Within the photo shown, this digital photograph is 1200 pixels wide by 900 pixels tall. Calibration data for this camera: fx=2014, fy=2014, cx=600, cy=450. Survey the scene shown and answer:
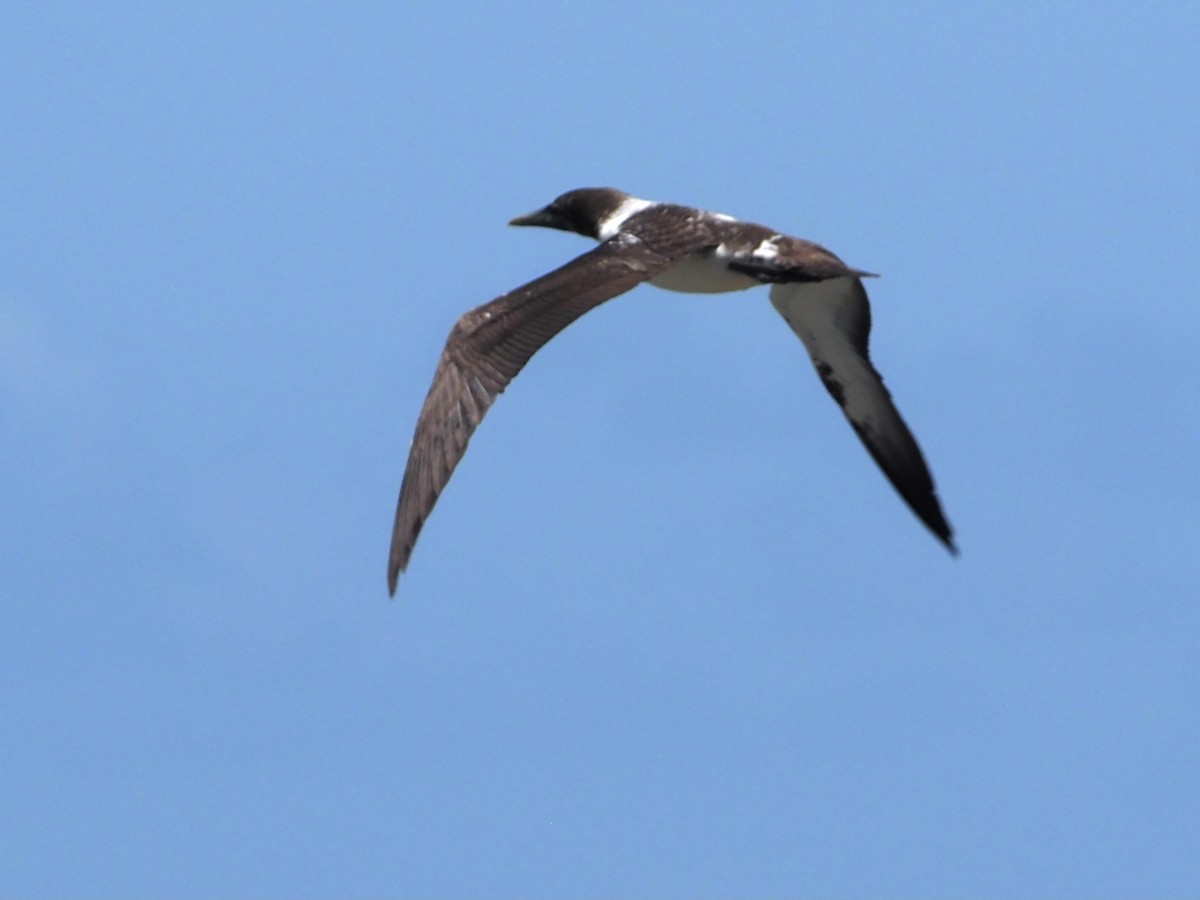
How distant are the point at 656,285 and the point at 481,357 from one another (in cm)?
282

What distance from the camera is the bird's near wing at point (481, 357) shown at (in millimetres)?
15070

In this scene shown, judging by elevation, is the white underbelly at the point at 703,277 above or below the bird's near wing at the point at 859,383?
above

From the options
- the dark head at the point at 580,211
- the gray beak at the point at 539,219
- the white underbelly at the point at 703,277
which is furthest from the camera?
the gray beak at the point at 539,219

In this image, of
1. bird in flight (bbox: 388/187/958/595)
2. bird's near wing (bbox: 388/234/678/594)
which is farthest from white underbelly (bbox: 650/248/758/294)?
bird's near wing (bbox: 388/234/678/594)

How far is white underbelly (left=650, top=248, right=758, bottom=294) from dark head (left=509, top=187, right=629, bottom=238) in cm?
198

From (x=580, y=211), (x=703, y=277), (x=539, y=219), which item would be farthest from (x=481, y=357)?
(x=539, y=219)

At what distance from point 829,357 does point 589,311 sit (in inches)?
178

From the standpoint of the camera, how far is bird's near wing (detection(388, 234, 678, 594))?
15070 millimetres

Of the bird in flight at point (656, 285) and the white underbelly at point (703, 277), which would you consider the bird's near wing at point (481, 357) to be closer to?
the bird in flight at point (656, 285)

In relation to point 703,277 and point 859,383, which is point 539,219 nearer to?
point 703,277

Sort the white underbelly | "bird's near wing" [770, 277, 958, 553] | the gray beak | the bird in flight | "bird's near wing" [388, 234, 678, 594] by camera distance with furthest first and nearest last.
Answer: the gray beak
"bird's near wing" [770, 277, 958, 553]
the white underbelly
the bird in flight
"bird's near wing" [388, 234, 678, 594]

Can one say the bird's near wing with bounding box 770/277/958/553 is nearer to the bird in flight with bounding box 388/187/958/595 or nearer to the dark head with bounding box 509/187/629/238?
the bird in flight with bounding box 388/187/958/595

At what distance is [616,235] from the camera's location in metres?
17.8

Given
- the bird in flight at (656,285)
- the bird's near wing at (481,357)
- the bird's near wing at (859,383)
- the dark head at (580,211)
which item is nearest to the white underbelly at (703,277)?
the bird in flight at (656,285)
